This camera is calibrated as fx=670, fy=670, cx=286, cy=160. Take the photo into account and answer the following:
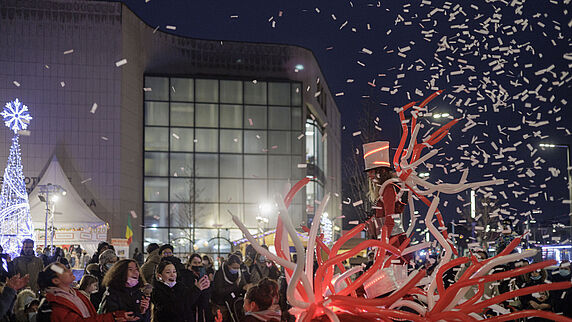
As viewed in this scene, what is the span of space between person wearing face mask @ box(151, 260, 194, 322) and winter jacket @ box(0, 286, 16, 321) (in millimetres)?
1878

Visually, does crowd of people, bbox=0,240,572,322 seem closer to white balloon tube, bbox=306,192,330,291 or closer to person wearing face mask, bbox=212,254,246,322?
person wearing face mask, bbox=212,254,246,322

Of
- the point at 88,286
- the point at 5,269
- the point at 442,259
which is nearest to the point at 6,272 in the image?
the point at 5,269

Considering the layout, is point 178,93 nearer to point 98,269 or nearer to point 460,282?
point 98,269

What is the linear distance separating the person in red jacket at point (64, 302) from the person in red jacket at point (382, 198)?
86.6 inches

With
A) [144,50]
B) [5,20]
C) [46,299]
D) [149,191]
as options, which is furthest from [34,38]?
[46,299]

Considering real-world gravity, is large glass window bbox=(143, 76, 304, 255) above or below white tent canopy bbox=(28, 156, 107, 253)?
above

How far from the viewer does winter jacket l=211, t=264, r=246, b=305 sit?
10891 millimetres

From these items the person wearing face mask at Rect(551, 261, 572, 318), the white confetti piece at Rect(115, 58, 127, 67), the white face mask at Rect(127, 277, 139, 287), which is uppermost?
the white confetti piece at Rect(115, 58, 127, 67)

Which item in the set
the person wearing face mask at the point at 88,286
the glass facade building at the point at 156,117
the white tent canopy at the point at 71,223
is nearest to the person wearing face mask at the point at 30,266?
the person wearing face mask at the point at 88,286

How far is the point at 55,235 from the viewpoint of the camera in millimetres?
31766

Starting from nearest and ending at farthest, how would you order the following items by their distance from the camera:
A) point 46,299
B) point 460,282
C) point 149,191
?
point 460,282
point 46,299
point 149,191

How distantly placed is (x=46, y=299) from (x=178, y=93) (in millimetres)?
38993

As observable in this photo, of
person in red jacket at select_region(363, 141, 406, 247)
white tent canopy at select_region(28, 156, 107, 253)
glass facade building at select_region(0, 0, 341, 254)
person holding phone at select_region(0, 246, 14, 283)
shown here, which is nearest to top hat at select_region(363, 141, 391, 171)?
person in red jacket at select_region(363, 141, 406, 247)

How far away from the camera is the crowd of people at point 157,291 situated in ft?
17.4
